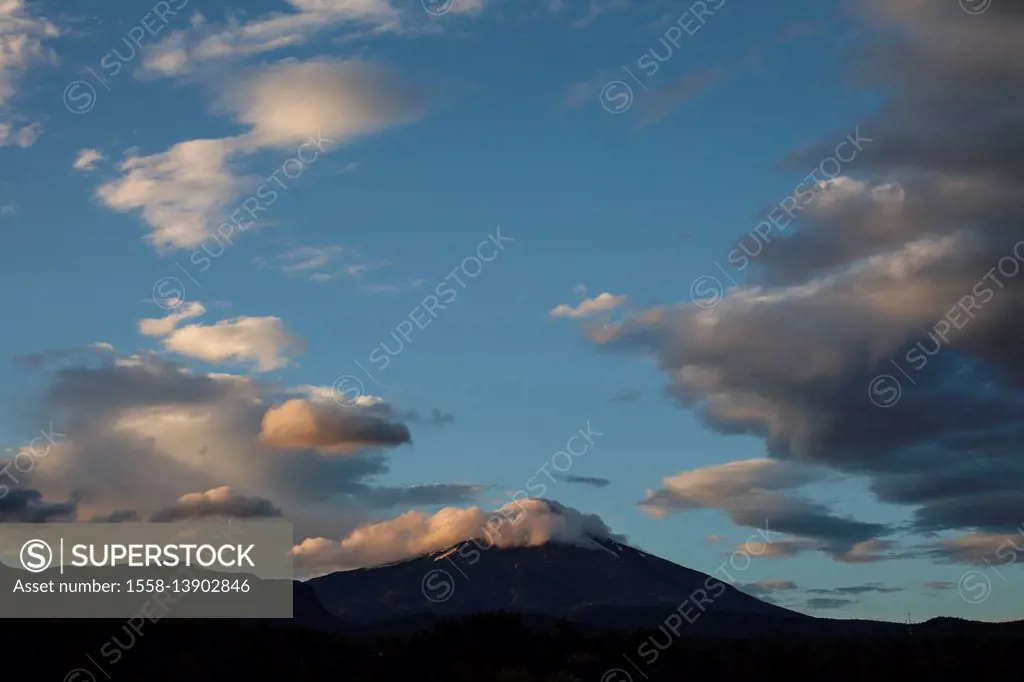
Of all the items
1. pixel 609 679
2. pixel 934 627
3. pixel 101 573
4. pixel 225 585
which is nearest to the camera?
pixel 609 679

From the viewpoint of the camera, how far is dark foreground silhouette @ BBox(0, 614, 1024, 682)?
40.8 m

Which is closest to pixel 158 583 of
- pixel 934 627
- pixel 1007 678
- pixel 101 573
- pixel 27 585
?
pixel 101 573

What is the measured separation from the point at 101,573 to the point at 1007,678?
2245 inches

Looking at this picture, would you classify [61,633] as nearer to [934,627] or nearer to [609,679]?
[609,679]

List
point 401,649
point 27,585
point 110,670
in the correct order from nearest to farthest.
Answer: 1. point 401,649
2. point 110,670
3. point 27,585

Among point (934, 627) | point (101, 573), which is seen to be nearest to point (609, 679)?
point (101, 573)

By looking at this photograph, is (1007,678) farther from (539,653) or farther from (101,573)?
(101,573)

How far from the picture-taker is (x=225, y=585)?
88.1 m

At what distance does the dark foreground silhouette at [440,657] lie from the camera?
134 ft

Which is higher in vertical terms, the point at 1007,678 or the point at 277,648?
the point at 277,648

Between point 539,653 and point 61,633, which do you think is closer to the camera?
point 539,653

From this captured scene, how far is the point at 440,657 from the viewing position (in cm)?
4084

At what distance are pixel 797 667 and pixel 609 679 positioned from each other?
12929 millimetres

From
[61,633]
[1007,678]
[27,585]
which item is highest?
[27,585]
